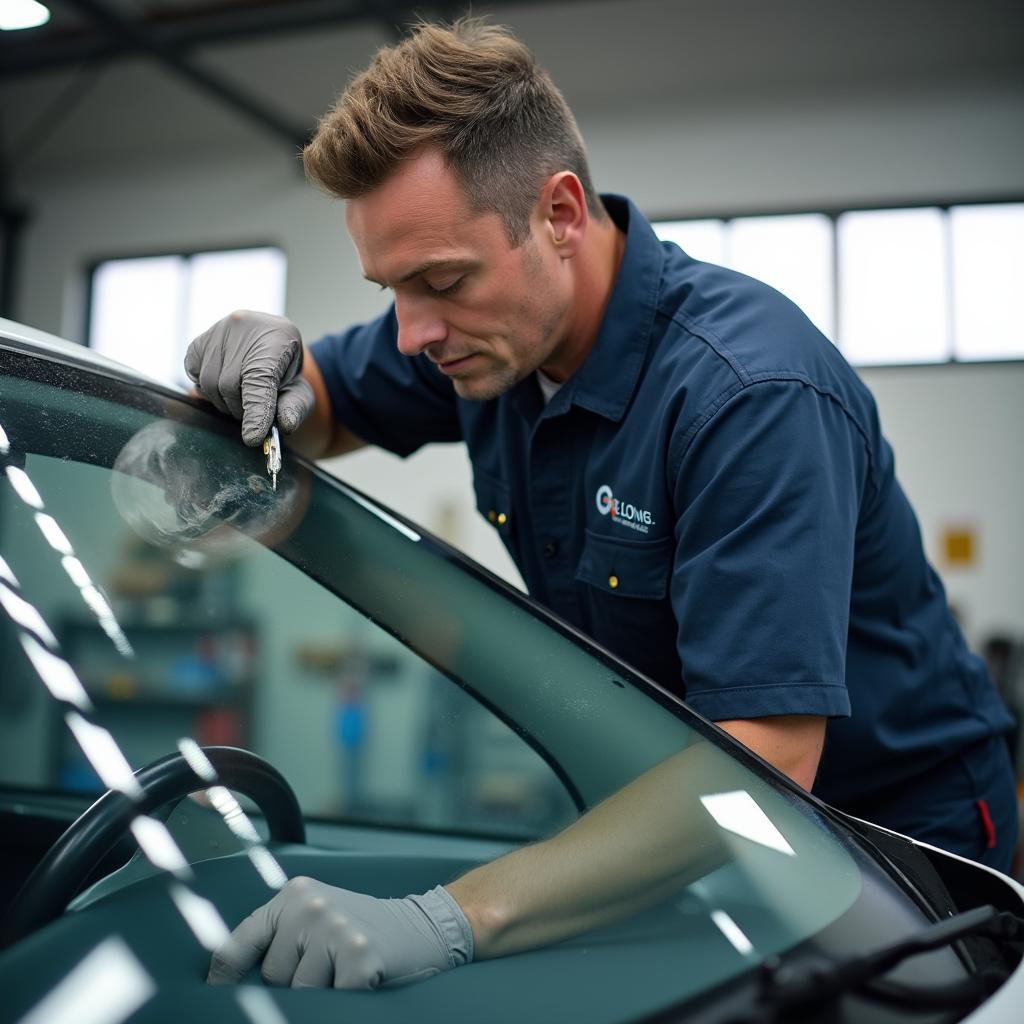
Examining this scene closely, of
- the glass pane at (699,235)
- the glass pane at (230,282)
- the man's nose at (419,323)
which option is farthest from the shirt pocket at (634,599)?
the glass pane at (230,282)

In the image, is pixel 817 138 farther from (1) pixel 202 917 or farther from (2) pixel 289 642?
(1) pixel 202 917

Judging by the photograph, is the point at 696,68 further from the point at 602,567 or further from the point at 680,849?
the point at 680,849

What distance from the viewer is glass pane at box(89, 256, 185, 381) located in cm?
647

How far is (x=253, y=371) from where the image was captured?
3.41 ft

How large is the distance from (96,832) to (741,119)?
5.41m

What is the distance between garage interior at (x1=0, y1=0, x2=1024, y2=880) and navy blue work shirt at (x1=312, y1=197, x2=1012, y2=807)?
3776mm

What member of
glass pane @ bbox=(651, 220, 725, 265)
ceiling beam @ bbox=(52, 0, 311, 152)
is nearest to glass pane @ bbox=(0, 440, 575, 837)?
ceiling beam @ bbox=(52, 0, 311, 152)

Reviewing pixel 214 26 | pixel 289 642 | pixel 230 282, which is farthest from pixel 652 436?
pixel 230 282

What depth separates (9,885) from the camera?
74 cm

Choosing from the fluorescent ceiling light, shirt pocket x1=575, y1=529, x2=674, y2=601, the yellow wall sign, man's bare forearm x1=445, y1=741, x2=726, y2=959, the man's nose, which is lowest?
the yellow wall sign

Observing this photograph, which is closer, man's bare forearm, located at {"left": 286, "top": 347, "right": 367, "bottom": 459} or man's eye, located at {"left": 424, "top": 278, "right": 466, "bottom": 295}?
man's eye, located at {"left": 424, "top": 278, "right": 466, "bottom": 295}

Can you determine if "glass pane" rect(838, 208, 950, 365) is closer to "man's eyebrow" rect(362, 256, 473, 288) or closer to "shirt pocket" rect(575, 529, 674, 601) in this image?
"shirt pocket" rect(575, 529, 674, 601)

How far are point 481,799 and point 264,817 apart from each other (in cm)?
45

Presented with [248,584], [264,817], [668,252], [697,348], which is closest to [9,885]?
[264,817]
